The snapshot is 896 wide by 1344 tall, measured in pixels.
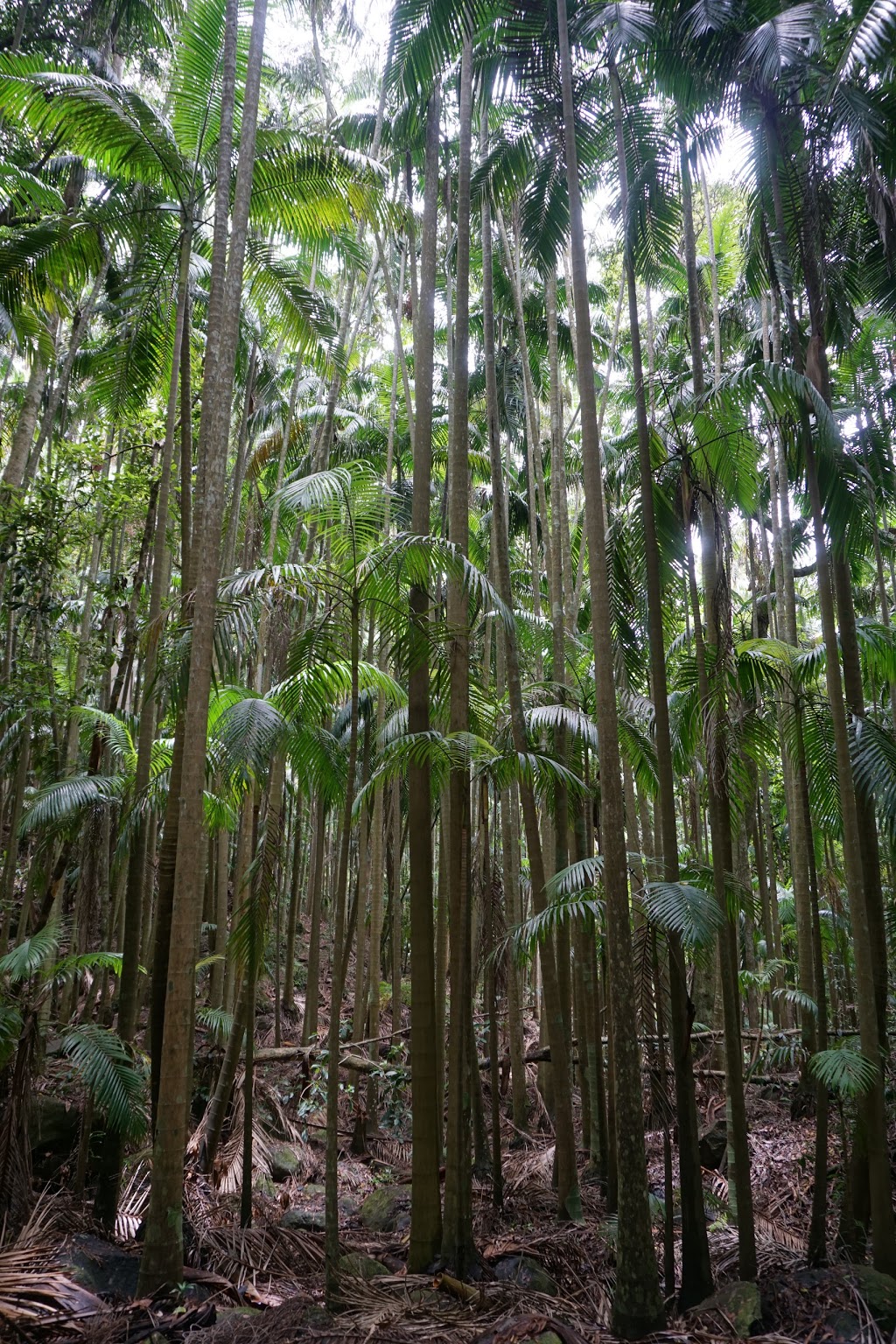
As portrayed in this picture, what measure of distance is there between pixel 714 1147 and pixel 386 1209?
3.65m

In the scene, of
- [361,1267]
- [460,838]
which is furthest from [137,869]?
[361,1267]

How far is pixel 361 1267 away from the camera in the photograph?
18.0 feet

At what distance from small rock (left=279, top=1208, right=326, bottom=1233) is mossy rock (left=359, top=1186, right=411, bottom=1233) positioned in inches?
15.2

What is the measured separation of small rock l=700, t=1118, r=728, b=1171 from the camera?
8.59m

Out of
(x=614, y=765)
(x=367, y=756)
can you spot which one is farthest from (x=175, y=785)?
(x=614, y=765)

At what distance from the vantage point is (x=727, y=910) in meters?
5.70

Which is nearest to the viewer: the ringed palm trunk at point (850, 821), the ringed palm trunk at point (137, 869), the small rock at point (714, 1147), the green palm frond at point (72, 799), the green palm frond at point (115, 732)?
the ringed palm trunk at point (850, 821)

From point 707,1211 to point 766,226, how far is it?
28.5 feet

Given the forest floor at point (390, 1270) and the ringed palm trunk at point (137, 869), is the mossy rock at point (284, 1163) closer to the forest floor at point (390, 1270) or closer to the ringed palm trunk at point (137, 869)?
the forest floor at point (390, 1270)

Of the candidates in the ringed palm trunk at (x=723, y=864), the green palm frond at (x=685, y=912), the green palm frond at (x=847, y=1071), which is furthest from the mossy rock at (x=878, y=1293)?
the green palm frond at (x=685, y=912)

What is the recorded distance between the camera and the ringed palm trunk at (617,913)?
4527mm

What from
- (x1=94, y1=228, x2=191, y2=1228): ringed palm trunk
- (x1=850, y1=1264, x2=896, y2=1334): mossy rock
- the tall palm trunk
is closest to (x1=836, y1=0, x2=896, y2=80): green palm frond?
the tall palm trunk

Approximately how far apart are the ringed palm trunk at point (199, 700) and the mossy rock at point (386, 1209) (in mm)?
2834

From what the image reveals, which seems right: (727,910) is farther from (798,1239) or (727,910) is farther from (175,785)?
(175,785)
